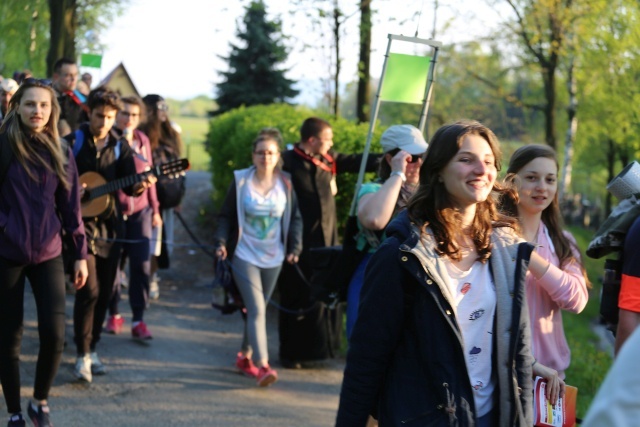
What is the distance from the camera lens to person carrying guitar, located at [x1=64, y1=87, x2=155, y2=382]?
6.64 metres

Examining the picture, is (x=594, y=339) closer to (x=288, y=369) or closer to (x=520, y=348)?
(x=288, y=369)

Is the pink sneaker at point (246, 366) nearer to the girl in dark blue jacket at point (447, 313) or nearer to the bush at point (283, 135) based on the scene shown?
the bush at point (283, 135)

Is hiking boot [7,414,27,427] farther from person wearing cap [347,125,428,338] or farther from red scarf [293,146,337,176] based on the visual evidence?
red scarf [293,146,337,176]

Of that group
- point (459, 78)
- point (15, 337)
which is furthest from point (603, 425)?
point (459, 78)

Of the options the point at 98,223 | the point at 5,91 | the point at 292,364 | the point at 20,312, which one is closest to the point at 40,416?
the point at 20,312

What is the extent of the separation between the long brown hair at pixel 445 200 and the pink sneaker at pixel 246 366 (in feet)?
14.5

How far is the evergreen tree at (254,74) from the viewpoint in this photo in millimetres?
33188

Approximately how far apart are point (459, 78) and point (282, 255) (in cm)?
2840

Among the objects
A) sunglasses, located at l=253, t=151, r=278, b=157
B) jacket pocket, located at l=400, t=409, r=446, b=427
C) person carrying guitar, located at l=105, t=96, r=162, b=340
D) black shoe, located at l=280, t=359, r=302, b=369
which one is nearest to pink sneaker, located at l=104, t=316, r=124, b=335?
person carrying guitar, located at l=105, t=96, r=162, b=340

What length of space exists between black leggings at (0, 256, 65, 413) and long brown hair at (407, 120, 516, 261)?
9.62 ft

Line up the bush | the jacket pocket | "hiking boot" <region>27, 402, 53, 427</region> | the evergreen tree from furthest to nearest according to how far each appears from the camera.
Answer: the evergreen tree → the bush → "hiking boot" <region>27, 402, 53, 427</region> → the jacket pocket

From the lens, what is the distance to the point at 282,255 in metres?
7.27

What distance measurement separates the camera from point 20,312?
5.33 meters

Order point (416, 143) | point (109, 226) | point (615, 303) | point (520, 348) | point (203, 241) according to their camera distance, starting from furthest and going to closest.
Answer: point (203, 241)
point (109, 226)
point (416, 143)
point (615, 303)
point (520, 348)
